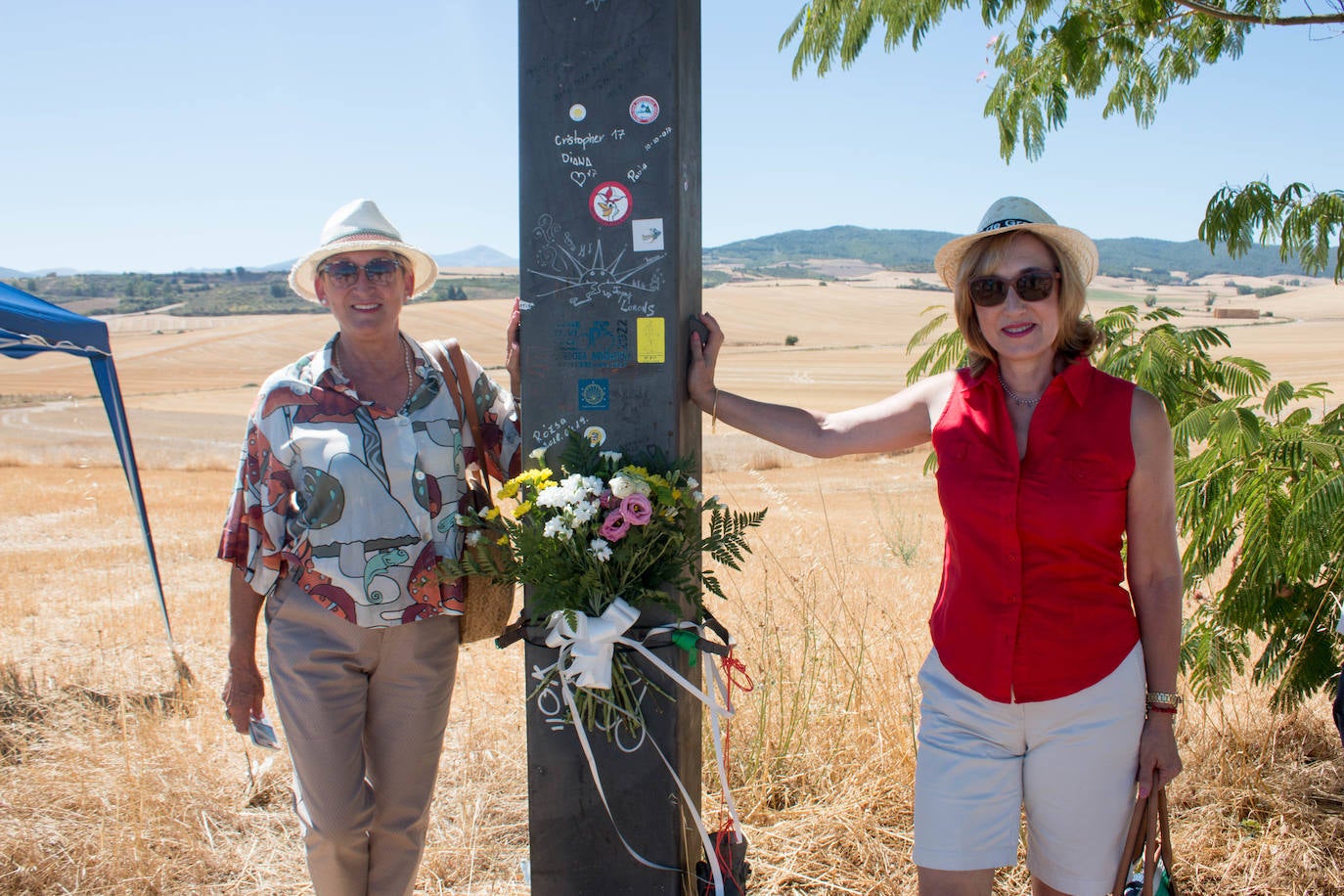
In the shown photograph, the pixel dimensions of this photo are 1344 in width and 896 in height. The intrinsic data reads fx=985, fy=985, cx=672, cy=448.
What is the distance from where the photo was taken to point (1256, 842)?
127 inches

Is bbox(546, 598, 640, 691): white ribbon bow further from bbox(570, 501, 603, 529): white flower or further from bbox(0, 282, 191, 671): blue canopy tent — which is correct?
bbox(0, 282, 191, 671): blue canopy tent

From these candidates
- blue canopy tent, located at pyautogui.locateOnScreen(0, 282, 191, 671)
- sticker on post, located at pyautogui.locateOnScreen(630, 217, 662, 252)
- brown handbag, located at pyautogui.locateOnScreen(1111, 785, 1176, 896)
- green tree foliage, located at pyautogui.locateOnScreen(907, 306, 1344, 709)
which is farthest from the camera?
blue canopy tent, located at pyautogui.locateOnScreen(0, 282, 191, 671)

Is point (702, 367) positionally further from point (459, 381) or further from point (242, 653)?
point (242, 653)

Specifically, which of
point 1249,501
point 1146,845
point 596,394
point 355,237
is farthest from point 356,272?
point 1249,501

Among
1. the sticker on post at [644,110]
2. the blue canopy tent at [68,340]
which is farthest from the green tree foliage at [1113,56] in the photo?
the blue canopy tent at [68,340]

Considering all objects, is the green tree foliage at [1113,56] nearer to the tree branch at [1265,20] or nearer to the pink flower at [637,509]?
the tree branch at [1265,20]

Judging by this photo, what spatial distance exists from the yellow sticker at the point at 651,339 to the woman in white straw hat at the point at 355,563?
22.5 inches

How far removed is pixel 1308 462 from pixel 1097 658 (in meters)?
1.38

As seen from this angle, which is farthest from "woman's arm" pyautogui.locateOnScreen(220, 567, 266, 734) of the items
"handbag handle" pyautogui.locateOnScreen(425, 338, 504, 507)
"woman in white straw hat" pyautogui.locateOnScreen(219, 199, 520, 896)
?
"handbag handle" pyautogui.locateOnScreen(425, 338, 504, 507)

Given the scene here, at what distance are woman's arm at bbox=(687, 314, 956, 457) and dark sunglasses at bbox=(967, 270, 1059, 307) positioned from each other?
263mm

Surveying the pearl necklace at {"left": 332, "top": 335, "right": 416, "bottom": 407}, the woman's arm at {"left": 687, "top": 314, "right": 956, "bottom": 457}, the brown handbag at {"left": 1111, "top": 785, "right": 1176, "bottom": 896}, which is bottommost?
the brown handbag at {"left": 1111, "top": 785, "right": 1176, "bottom": 896}

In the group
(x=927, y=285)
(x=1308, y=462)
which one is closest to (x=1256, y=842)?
(x=1308, y=462)

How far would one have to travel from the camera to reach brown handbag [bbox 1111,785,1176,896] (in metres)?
2.18

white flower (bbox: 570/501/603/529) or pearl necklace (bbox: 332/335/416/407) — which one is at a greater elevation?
pearl necklace (bbox: 332/335/416/407)
